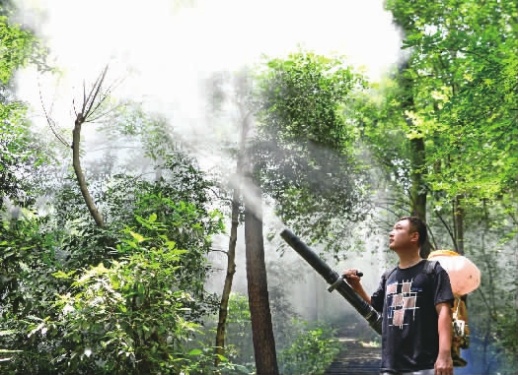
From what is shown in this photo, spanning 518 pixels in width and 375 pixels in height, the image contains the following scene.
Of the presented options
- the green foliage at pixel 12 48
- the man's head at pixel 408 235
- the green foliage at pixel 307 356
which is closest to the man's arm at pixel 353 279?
the man's head at pixel 408 235

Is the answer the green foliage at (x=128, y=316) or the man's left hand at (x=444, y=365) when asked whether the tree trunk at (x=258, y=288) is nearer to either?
the green foliage at (x=128, y=316)

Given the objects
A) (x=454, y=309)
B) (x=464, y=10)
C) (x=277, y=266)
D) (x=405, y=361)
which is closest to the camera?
(x=405, y=361)

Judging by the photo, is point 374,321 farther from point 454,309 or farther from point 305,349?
point 305,349

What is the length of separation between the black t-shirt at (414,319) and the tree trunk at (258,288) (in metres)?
4.82

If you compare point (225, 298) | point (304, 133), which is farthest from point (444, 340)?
point (304, 133)

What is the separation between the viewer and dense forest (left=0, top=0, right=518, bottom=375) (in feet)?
11.0

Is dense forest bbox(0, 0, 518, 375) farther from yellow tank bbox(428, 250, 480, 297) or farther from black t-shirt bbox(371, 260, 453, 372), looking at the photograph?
yellow tank bbox(428, 250, 480, 297)

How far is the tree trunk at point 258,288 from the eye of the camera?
22.8 feet

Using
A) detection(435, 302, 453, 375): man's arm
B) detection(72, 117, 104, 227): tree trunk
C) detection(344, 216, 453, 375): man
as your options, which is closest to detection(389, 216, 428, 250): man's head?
detection(344, 216, 453, 375): man

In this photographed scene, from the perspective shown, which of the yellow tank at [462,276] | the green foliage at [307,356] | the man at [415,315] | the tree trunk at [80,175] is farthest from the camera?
the green foliage at [307,356]

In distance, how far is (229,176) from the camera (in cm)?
736

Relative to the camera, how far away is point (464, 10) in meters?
7.38

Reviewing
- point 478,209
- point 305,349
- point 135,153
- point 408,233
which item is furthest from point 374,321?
point 478,209

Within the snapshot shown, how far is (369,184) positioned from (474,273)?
5996 mm
